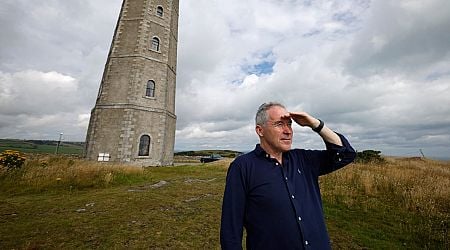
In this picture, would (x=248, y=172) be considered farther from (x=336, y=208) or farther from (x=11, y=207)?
(x=11, y=207)

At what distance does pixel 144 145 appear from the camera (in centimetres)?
2039

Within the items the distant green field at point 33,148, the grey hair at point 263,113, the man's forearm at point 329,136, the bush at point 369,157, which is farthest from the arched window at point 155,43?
the distant green field at point 33,148

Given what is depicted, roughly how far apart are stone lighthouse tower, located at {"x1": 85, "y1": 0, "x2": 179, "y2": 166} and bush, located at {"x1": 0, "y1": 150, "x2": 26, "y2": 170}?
771 cm

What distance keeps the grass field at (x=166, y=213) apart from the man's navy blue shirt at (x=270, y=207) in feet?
9.92

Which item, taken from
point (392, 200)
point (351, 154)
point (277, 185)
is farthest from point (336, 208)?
point (277, 185)

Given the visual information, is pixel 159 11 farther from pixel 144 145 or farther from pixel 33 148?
pixel 33 148

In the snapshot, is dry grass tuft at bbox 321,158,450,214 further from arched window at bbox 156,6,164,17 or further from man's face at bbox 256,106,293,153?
arched window at bbox 156,6,164,17

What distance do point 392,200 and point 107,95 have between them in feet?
67.4

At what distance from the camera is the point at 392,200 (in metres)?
7.60

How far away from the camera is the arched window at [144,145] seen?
794 inches

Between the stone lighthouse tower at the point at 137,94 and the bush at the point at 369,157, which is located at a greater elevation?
the stone lighthouse tower at the point at 137,94

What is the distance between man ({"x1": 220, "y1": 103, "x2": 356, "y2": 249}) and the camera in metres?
1.98

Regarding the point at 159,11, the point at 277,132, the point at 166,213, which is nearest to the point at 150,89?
the point at 159,11

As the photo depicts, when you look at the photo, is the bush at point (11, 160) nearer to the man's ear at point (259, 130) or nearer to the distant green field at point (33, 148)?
the man's ear at point (259, 130)
